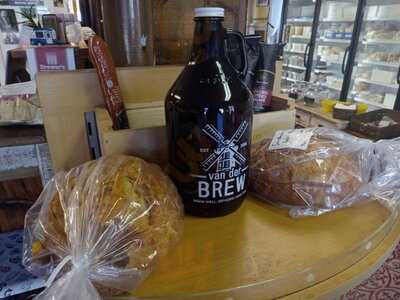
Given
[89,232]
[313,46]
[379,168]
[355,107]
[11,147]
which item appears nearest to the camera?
[89,232]

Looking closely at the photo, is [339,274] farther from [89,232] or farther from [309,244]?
[89,232]

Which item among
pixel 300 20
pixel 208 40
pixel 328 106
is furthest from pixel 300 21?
pixel 208 40

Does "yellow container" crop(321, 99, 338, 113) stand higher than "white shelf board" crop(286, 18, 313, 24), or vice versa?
"white shelf board" crop(286, 18, 313, 24)

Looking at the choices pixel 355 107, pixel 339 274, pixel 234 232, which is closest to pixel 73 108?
pixel 234 232

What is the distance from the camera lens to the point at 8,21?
3.45m

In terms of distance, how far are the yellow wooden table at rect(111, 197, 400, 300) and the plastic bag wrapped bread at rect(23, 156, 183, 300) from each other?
30 mm

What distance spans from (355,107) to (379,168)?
187cm

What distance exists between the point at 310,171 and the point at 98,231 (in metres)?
0.30

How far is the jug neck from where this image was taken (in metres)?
0.36

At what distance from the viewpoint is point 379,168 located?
49 centimetres

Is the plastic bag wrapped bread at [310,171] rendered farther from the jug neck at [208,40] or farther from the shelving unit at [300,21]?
the shelving unit at [300,21]

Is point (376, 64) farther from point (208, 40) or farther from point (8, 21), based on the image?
point (8, 21)

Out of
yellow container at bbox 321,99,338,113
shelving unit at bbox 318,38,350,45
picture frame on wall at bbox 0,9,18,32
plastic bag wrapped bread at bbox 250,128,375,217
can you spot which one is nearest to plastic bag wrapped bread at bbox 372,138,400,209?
plastic bag wrapped bread at bbox 250,128,375,217

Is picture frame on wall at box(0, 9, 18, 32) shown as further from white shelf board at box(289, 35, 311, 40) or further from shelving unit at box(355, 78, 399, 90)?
shelving unit at box(355, 78, 399, 90)
